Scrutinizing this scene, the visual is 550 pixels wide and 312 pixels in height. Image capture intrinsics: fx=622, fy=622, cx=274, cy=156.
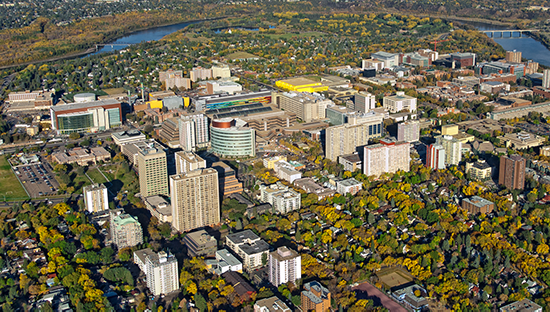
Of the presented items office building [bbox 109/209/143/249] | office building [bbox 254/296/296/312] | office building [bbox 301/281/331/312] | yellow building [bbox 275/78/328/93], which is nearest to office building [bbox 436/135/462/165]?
office building [bbox 301/281/331/312]

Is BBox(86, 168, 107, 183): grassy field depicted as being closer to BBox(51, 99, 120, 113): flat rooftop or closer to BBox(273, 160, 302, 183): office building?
BBox(51, 99, 120, 113): flat rooftop

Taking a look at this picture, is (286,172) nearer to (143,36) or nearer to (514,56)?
(514,56)

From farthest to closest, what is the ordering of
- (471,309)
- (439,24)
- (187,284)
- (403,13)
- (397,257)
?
(403,13) < (439,24) < (397,257) < (187,284) < (471,309)

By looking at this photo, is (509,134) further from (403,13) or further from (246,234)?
(403,13)

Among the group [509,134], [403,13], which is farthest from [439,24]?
[509,134]

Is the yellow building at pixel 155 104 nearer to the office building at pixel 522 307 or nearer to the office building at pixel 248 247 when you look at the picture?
the office building at pixel 248 247

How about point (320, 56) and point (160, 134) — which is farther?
point (320, 56)

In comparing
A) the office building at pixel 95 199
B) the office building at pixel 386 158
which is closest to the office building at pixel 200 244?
the office building at pixel 95 199
